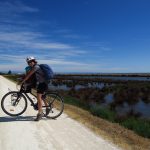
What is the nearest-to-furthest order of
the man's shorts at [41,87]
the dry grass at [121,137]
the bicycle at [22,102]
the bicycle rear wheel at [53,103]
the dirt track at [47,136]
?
1. the dirt track at [47,136]
2. the dry grass at [121,137]
3. the man's shorts at [41,87]
4. the bicycle at [22,102]
5. the bicycle rear wheel at [53,103]

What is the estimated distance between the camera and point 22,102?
1127 cm

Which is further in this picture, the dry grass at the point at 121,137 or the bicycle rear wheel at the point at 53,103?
the bicycle rear wheel at the point at 53,103

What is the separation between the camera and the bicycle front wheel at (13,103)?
36.7 feet

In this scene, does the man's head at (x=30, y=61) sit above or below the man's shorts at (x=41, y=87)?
above

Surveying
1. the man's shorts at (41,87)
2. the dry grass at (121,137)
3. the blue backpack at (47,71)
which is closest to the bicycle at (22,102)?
the man's shorts at (41,87)

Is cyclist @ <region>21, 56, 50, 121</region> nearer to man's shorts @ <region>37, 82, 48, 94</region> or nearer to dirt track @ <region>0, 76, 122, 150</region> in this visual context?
Result: man's shorts @ <region>37, 82, 48, 94</region>

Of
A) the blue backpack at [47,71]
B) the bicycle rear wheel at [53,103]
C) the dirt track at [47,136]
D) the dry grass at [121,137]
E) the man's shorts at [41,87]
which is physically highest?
the blue backpack at [47,71]

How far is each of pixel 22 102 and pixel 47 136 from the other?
3.01 metres

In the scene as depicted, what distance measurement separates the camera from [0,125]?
1008cm

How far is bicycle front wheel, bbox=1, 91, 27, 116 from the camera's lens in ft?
36.7

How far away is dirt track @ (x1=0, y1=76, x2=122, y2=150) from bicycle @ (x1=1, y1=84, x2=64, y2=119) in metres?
0.38

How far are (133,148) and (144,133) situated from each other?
2884 mm

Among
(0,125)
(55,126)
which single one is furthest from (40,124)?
(0,125)

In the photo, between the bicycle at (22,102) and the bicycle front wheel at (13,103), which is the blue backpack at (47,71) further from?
the bicycle front wheel at (13,103)
